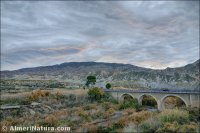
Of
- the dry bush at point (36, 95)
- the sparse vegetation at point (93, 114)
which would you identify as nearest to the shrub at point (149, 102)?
the sparse vegetation at point (93, 114)

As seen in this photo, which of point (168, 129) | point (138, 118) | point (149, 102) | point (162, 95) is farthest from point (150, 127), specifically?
point (149, 102)

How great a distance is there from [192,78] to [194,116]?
115m

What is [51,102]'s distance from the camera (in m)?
55.2

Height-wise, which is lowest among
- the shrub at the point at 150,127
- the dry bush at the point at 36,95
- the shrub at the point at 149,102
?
the shrub at the point at 149,102

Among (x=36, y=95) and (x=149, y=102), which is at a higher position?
(x=36, y=95)

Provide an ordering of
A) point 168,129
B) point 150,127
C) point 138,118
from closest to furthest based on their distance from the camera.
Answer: point 168,129
point 150,127
point 138,118

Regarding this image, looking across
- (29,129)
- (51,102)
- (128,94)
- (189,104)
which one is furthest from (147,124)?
(128,94)

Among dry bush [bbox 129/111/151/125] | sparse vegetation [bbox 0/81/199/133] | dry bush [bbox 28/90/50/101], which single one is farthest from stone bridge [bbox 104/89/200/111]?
dry bush [bbox 28/90/50/101]

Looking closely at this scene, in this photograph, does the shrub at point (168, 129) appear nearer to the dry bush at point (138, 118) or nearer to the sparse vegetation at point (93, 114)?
the sparse vegetation at point (93, 114)

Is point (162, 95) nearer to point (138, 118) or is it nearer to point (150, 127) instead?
point (138, 118)

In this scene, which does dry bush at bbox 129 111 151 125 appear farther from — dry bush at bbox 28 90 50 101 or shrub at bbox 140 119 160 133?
dry bush at bbox 28 90 50 101

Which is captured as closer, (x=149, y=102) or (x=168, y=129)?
(x=168, y=129)

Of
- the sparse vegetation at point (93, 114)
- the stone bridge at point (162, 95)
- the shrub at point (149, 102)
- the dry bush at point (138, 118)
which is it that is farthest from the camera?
the shrub at point (149, 102)

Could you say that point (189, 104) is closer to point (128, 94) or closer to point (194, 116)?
point (194, 116)
